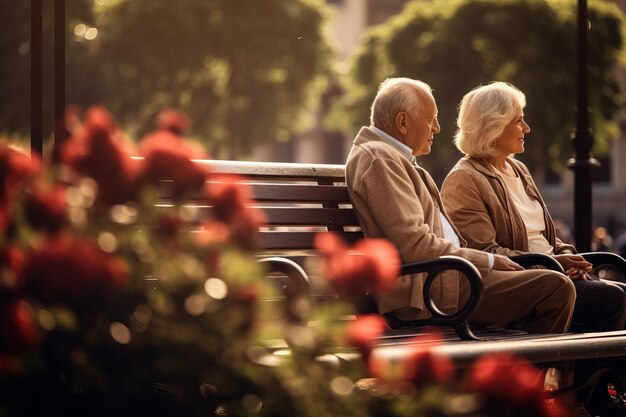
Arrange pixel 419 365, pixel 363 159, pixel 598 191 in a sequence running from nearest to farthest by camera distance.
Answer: pixel 419 365 < pixel 363 159 < pixel 598 191

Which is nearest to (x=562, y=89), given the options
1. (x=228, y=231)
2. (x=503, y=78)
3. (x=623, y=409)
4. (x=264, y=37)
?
(x=503, y=78)

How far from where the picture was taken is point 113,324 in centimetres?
233

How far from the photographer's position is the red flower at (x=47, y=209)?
2293 mm

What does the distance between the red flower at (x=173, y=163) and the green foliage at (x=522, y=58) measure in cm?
2320

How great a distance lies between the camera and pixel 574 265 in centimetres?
576

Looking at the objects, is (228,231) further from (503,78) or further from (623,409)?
(503,78)

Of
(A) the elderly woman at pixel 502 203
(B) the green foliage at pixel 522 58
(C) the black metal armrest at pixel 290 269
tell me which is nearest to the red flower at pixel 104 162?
(C) the black metal armrest at pixel 290 269

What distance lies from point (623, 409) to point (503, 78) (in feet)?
72.4

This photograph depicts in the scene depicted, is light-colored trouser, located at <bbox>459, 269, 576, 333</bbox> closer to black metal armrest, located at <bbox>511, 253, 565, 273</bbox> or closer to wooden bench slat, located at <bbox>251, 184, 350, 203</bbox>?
black metal armrest, located at <bbox>511, 253, 565, 273</bbox>

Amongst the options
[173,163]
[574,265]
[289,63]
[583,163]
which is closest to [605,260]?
[574,265]

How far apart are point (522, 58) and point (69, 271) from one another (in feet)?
82.6

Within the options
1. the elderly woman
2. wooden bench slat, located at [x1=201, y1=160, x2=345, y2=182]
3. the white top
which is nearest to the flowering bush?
wooden bench slat, located at [x1=201, y1=160, x2=345, y2=182]

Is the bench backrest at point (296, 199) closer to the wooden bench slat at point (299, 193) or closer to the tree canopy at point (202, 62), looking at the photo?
the wooden bench slat at point (299, 193)

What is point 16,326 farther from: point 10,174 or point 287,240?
point 287,240
